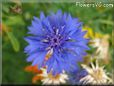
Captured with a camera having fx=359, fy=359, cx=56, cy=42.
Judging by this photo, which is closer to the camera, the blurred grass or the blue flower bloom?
the blue flower bloom

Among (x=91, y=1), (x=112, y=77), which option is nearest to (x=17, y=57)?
(x=112, y=77)

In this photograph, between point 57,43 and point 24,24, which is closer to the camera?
point 57,43

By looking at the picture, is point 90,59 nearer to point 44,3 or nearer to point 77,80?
point 77,80

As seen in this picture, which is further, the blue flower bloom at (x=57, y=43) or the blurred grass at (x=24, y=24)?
the blurred grass at (x=24, y=24)
